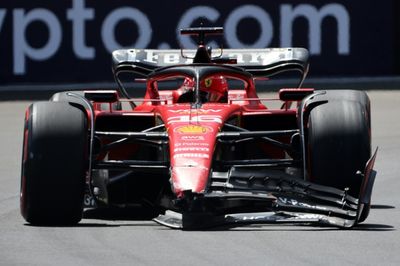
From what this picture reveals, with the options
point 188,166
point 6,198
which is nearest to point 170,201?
point 188,166

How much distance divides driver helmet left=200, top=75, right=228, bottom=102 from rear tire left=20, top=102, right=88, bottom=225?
1936 mm

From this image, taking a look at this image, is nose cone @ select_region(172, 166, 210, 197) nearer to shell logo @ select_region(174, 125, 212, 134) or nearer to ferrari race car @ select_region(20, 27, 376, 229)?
ferrari race car @ select_region(20, 27, 376, 229)

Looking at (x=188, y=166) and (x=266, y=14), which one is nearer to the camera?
(x=188, y=166)

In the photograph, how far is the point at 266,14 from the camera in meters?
22.6

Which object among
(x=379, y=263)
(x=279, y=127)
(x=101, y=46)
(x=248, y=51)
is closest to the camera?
(x=379, y=263)

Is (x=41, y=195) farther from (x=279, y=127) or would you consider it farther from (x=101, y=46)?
(x=101, y=46)

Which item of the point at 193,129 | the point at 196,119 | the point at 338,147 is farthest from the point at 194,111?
the point at 338,147

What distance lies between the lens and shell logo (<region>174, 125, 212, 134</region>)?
10.9 m

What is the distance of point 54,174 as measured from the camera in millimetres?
10492

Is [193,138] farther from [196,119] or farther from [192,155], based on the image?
[196,119]

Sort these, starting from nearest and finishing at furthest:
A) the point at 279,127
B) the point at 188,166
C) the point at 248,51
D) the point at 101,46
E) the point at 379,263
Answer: the point at 379,263 → the point at 188,166 → the point at 279,127 → the point at 248,51 → the point at 101,46

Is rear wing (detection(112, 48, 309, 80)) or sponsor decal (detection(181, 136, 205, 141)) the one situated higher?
rear wing (detection(112, 48, 309, 80))

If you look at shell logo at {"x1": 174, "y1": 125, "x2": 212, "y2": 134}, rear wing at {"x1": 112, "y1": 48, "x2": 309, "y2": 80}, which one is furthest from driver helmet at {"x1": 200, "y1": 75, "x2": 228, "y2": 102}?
shell logo at {"x1": 174, "y1": 125, "x2": 212, "y2": 134}

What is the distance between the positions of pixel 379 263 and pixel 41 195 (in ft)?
9.79
